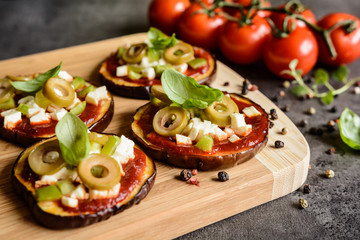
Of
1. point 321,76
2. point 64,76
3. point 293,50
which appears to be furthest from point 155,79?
point 321,76

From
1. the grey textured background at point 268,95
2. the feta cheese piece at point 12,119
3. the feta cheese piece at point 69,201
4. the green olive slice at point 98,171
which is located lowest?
the grey textured background at point 268,95

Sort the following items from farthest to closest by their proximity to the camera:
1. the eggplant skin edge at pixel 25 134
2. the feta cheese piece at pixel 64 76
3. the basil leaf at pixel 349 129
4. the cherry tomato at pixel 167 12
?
the cherry tomato at pixel 167 12 → the feta cheese piece at pixel 64 76 → the basil leaf at pixel 349 129 → the eggplant skin edge at pixel 25 134

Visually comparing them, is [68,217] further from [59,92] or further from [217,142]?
[59,92]

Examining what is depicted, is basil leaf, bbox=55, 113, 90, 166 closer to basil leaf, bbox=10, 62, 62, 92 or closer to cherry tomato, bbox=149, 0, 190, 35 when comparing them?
basil leaf, bbox=10, 62, 62, 92

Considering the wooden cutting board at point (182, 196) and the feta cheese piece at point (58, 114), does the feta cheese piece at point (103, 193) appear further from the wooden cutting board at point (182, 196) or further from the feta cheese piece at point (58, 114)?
the feta cheese piece at point (58, 114)

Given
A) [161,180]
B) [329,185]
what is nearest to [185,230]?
[161,180]

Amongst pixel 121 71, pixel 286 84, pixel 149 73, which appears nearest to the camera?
pixel 149 73

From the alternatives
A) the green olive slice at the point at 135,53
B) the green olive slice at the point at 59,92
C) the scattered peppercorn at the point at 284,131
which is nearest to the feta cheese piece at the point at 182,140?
the scattered peppercorn at the point at 284,131
